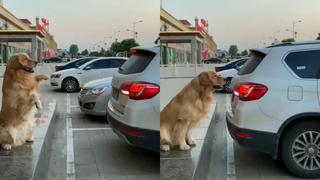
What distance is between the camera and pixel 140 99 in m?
3.38

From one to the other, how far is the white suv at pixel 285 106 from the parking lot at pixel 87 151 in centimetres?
99

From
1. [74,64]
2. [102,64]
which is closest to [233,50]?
[102,64]

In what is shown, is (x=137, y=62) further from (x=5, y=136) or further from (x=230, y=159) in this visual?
(x=230, y=159)

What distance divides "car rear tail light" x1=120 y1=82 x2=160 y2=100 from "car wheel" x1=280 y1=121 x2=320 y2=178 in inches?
56.2

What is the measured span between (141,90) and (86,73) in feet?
2.35

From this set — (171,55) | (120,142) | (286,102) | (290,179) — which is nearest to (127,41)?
(171,55)

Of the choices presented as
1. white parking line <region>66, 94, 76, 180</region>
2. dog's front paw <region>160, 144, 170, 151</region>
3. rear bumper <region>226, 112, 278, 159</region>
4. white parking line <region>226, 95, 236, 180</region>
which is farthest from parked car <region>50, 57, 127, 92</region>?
rear bumper <region>226, 112, 278, 159</region>

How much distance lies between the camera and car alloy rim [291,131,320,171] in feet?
13.0

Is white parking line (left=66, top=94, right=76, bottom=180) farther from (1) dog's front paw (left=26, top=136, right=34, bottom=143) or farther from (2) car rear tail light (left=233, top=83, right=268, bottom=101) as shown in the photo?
(2) car rear tail light (left=233, top=83, right=268, bottom=101)

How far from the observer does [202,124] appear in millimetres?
4285

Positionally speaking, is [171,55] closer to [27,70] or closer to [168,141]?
[168,141]

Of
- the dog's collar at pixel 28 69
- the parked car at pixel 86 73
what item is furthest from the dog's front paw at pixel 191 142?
the dog's collar at pixel 28 69

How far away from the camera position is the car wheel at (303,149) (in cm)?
395

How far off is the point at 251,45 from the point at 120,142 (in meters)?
1.57
